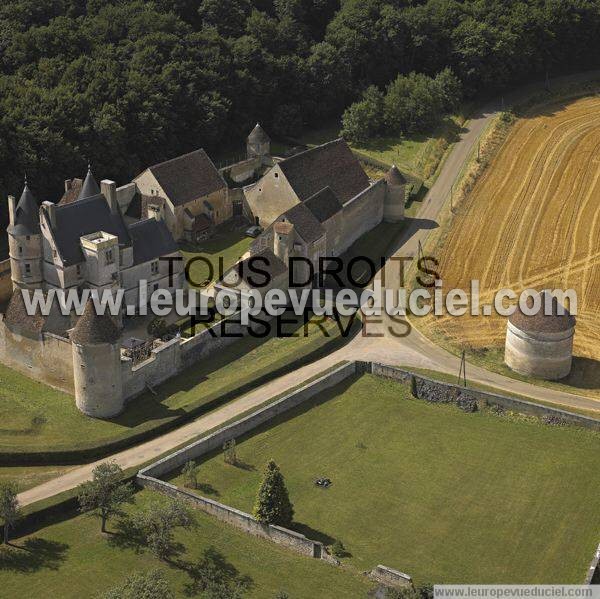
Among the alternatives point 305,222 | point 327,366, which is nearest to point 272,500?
point 327,366

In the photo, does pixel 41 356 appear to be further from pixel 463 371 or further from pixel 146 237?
pixel 463 371

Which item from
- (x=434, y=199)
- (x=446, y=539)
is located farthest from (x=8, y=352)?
(x=434, y=199)

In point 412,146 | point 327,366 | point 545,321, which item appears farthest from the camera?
point 412,146

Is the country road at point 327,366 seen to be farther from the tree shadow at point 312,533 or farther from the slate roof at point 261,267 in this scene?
the tree shadow at point 312,533

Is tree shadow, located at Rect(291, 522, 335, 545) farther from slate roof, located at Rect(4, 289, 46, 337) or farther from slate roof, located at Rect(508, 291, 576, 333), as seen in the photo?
slate roof, located at Rect(4, 289, 46, 337)

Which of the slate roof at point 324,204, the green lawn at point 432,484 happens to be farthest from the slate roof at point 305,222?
the green lawn at point 432,484

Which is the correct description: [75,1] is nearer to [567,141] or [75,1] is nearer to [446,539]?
[567,141]

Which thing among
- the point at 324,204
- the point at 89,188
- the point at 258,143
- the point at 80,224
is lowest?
the point at 324,204
